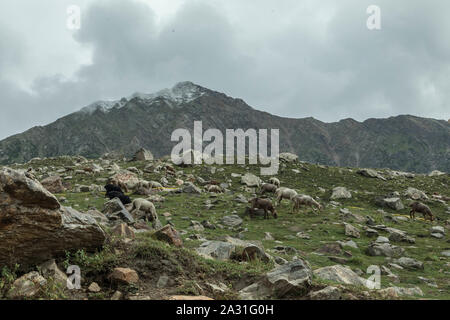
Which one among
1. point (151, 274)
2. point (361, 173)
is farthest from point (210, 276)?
point (361, 173)

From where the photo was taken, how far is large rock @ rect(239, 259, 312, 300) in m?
8.51

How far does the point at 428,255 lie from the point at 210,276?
597 inches

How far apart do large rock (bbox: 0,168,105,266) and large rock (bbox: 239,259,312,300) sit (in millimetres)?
5078

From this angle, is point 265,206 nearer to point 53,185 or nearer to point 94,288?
point 94,288

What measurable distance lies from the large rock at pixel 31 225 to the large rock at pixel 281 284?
5078 millimetres

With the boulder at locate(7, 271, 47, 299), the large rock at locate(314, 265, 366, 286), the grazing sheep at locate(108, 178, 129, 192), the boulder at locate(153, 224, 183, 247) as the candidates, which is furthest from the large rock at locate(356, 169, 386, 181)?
the boulder at locate(7, 271, 47, 299)

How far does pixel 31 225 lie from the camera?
8555 mm

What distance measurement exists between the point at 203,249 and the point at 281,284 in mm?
5745

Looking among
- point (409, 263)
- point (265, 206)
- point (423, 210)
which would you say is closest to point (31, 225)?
point (409, 263)

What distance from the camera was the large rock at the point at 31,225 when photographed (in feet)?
27.0

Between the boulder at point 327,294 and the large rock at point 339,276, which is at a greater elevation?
the boulder at point 327,294

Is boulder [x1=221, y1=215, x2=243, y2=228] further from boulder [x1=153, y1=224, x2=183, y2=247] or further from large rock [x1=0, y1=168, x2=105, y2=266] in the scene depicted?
large rock [x1=0, y1=168, x2=105, y2=266]

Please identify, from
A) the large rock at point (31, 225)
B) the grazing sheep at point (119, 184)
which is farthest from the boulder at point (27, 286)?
the grazing sheep at point (119, 184)

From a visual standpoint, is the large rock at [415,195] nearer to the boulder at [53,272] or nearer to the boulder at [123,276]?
the boulder at [123,276]
